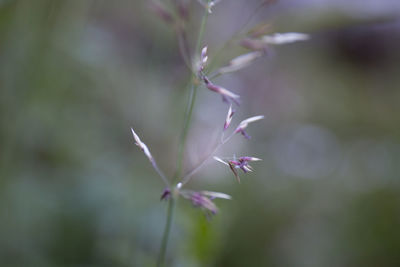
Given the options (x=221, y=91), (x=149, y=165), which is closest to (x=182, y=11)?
(x=221, y=91)

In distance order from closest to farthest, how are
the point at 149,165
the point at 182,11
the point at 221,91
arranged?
the point at 221,91 → the point at 182,11 → the point at 149,165

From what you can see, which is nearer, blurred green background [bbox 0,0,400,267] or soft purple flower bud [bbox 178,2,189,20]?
soft purple flower bud [bbox 178,2,189,20]

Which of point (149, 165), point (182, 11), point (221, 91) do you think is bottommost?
point (149, 165)

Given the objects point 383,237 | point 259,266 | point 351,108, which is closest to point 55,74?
point 259,266

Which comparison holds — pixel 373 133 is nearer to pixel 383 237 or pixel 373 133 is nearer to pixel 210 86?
pixel 383 237

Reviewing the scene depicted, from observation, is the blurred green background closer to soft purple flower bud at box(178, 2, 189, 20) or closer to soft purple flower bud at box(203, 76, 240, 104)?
soft purple flower bud at box(203, 76, 240, 104)

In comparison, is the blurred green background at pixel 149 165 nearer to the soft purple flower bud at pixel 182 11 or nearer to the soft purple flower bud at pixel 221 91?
the soft purple flower bud at pixel 221 91

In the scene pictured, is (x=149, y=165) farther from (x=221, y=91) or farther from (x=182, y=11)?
(x=221, y=91)

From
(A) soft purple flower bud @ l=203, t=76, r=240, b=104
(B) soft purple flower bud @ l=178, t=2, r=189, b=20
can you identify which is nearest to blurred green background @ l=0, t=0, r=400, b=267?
(A) soft purple flower bud @ l=203, t=76, r=240, b=104
